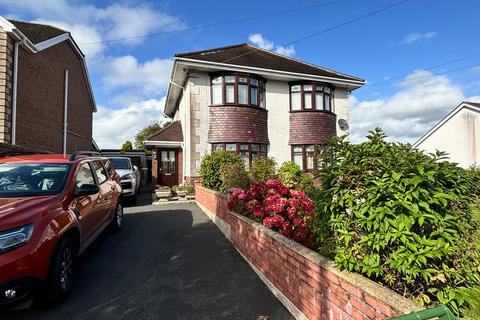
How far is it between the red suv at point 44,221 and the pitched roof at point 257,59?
9.98 m

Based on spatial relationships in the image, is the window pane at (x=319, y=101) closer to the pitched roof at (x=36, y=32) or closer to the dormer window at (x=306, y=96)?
the dormer window at (x=306, y=96)

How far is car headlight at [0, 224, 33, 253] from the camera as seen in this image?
9.62 feet

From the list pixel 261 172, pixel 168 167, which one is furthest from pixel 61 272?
pixel 168 167

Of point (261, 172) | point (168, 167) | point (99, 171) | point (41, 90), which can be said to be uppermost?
point (41, 90)

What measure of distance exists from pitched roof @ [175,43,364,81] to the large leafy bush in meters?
12.6

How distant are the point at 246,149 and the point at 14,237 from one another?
11.9 metres

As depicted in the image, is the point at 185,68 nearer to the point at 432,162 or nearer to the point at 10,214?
the point at 10,214

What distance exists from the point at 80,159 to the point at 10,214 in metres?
2.20

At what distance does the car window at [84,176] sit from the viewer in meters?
4.74

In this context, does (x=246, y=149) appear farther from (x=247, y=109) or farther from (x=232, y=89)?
(x=232, y=89)

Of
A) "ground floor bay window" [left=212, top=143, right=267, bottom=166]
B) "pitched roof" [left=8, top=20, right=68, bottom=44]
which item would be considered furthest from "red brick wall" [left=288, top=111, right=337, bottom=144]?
"pitched roof" [left=8, top=20, right=68, bottom=44]

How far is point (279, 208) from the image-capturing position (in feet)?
16.1

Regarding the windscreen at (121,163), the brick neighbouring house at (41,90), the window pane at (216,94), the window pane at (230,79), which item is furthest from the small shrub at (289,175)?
the brick neighbouring house at (41,90)

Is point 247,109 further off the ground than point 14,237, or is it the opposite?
point 247,109
